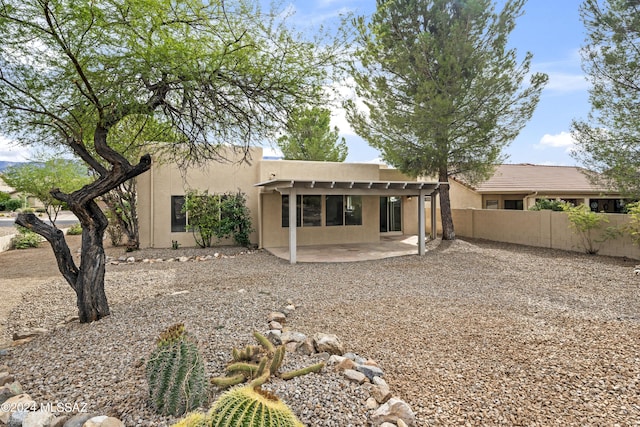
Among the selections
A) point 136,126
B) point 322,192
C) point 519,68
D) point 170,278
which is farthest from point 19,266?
point 519,68

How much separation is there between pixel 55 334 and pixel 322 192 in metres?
7.50

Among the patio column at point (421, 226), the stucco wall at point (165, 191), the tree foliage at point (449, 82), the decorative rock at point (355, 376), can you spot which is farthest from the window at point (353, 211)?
the decorative rock at point (355, 376)

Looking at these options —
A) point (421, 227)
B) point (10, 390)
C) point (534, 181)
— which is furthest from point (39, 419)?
point (534, 181)

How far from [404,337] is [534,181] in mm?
19446

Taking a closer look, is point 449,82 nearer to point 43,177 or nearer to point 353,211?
point 353,211

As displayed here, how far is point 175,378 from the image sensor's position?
279 cm

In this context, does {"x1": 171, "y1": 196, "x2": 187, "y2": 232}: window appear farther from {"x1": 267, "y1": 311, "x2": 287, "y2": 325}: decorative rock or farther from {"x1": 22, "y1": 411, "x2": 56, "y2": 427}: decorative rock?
{"x1": 22, "y1": 411, "x2": 56, "y2": 427}: decorative rock

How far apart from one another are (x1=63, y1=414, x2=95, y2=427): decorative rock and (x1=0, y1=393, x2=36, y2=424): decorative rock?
535mm

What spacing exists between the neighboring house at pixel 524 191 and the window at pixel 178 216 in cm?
1428

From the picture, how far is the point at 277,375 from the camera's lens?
11.1 ft

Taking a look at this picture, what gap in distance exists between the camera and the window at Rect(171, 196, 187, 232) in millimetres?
13367

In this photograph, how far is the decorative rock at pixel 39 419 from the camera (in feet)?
8.66

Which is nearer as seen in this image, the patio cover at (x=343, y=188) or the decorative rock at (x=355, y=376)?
the decorative rock at (x=355, y=376)

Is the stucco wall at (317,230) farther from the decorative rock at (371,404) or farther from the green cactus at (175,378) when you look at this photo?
the decorative rock at (371,404)
